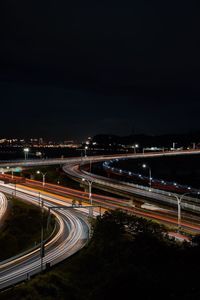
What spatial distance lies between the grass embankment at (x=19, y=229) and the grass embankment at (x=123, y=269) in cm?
935

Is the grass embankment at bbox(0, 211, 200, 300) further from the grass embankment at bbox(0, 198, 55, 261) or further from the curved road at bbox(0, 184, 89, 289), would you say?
the grass embankment at bbox(0, 198, 55, 261)

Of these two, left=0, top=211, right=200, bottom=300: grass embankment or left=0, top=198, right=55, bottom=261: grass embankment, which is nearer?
left=0, top=211, right=200, bottom=300: grass embankment

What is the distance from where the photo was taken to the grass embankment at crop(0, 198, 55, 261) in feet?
157

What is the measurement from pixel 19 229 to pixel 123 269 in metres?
31.0

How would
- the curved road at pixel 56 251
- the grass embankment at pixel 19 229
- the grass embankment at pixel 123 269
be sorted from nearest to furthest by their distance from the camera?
1. the grass embankment at pixel 123 269
2. the curved road at pixel 56 251
3. the grass embankment at pixel 19 229

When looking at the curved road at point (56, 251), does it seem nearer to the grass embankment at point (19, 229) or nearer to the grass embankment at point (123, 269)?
the grass embankment at point (123, 269)

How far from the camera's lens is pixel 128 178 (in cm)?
11675

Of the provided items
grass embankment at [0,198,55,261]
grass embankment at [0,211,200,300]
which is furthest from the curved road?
grass embankment at [0,198,55,261]

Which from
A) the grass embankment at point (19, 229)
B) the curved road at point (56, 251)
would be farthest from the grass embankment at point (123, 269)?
the grass embankment at point (19, 229)

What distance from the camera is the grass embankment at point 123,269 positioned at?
75.9ft

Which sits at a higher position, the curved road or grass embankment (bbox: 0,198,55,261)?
the curved road

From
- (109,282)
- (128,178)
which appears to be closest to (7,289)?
(109,282)

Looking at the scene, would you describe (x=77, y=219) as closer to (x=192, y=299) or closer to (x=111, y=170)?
(x=192, y=299)

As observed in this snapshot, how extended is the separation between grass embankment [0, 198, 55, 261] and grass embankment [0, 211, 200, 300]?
935 cm
